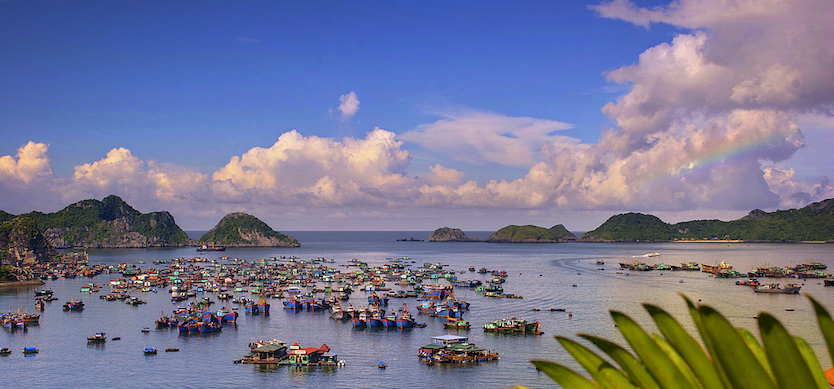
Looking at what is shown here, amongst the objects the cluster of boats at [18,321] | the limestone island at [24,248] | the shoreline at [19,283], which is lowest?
the cluster of boats at [18,321]

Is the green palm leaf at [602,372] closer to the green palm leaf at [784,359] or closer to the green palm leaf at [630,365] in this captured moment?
the green palm leaf at [630,365]

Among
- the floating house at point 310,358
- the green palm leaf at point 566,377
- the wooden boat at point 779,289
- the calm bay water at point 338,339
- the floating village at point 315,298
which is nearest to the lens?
the green palm leaf at point 566,377

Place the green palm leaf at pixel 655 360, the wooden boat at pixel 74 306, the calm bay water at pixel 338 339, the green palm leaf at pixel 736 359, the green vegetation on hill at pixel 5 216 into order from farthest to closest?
1. the green vegetation on hill at pixel 5 216
2. the wooden boat at pixel 74 306
3. the calm bay water at pixel 338 339
4. the green palm leaf at pixel 655 360
5. the green palm leaf at pixel 736 359

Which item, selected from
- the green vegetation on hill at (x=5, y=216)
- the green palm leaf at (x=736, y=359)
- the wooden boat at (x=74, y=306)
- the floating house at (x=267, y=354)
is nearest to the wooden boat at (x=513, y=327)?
the floating house at (x=267, y=354)

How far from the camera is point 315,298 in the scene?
279ft

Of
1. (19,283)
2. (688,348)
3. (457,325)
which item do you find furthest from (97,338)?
(688,348)

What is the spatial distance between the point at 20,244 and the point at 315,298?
291 feet

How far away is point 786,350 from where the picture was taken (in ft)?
6.20

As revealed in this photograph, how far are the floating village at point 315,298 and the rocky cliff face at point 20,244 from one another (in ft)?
18.4

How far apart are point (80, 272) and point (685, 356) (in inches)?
5523

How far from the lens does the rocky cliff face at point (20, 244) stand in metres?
123

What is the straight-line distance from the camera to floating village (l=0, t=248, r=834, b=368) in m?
49.0

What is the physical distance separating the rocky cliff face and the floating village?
5.60 m

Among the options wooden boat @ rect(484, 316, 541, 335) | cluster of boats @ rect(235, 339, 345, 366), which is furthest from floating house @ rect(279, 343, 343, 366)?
wooden boat @ rect(484, 316, 541, 335)
